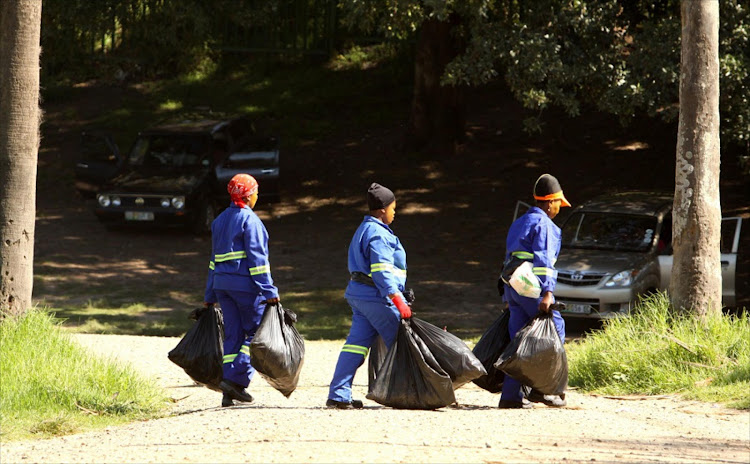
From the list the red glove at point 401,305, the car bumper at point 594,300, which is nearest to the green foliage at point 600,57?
the car bumper at point 594,300

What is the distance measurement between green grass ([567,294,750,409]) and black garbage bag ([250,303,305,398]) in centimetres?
286

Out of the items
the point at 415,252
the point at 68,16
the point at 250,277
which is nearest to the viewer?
the point at 250,277

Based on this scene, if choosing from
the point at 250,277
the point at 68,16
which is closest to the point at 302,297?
the point at 250,277

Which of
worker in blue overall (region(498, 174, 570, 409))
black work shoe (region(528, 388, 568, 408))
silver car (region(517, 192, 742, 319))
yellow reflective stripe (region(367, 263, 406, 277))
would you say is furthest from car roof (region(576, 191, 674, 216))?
yellow reflective stripe (region(367, 263, 406, 277))

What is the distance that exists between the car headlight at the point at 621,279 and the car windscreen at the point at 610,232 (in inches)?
28.0

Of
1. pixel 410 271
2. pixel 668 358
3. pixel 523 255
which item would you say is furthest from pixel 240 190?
pixel 410 271

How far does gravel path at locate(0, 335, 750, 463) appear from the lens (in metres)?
6.05

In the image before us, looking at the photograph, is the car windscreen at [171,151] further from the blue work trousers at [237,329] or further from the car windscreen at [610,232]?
the blue work trousers at [237,329]

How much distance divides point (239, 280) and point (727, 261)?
7.51 meters

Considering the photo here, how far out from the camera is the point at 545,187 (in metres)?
7.85

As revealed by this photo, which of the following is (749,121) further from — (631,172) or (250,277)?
(250,277)

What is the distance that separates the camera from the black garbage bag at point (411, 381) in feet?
24.1

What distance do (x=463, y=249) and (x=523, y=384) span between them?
10532 mm

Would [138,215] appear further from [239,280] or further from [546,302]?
[546,302]
